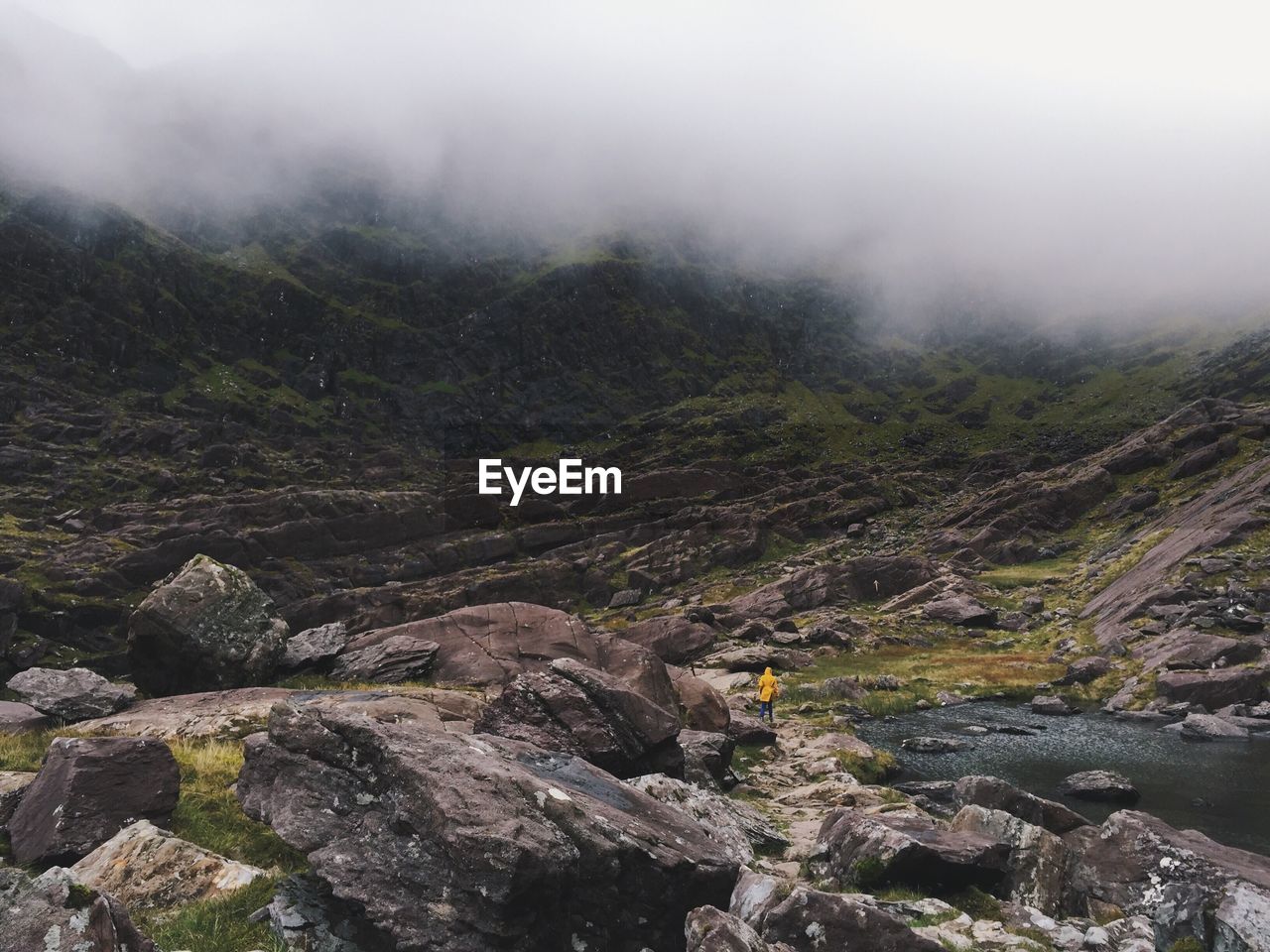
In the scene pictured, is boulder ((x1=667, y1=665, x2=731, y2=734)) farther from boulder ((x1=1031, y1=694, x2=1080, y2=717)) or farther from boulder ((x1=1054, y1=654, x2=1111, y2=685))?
boulder ((x1=1054, y1=654, x2=1111, y2=685))

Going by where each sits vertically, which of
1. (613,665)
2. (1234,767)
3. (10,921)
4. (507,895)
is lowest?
(1234,767)

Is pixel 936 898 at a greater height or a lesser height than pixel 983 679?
greater

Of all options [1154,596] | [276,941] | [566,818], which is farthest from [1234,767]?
[276,941]

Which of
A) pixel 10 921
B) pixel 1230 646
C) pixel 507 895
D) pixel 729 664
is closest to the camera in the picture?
pixel 10 921

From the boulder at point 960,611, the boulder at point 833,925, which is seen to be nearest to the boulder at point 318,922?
the boulder at point 833,925

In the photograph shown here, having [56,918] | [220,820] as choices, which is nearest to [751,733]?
[220,820]

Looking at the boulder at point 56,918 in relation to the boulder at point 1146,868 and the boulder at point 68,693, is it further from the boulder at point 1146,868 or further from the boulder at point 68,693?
the boulder at point 1146,868

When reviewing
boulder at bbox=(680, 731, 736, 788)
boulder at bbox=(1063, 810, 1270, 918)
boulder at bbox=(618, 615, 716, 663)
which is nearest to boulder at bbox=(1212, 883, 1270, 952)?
boulder at bbox=(1063, 810, 1270, 918)

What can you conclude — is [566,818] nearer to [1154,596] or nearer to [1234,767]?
[1234,767]
